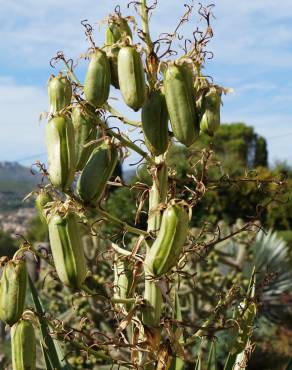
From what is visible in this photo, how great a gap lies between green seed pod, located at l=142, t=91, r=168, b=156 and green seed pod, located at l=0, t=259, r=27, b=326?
0.43 meters

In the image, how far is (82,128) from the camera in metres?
1.51

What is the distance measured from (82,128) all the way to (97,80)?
0.45ft

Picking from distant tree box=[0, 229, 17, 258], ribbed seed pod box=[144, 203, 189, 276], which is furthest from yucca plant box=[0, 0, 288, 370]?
distant tree box=[0, 229, 17, 258]

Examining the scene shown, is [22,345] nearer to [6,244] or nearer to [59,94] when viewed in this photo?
[59,94]

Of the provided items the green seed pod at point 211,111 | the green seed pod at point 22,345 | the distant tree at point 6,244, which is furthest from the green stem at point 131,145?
the distant tree at point 6,244

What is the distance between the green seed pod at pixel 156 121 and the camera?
4.65 feet

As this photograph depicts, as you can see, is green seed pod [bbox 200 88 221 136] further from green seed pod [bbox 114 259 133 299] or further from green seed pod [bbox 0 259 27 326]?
green seed pod [bbox 0 259 27 326]

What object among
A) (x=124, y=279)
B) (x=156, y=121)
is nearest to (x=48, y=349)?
(x=124, y=279)

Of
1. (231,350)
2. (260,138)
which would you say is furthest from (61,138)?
(260,138)

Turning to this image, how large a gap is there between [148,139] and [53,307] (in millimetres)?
5613

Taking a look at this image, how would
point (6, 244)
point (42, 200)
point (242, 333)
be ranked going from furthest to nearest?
point (6, 244)
point (242, 333)
point (42, 200)

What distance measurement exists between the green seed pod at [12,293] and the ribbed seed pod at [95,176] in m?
0.24

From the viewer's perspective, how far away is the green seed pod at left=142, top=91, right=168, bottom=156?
4.65 ft

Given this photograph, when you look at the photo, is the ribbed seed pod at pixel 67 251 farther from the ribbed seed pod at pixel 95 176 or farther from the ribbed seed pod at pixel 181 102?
the ribbed seed pod at pixel 181 102
